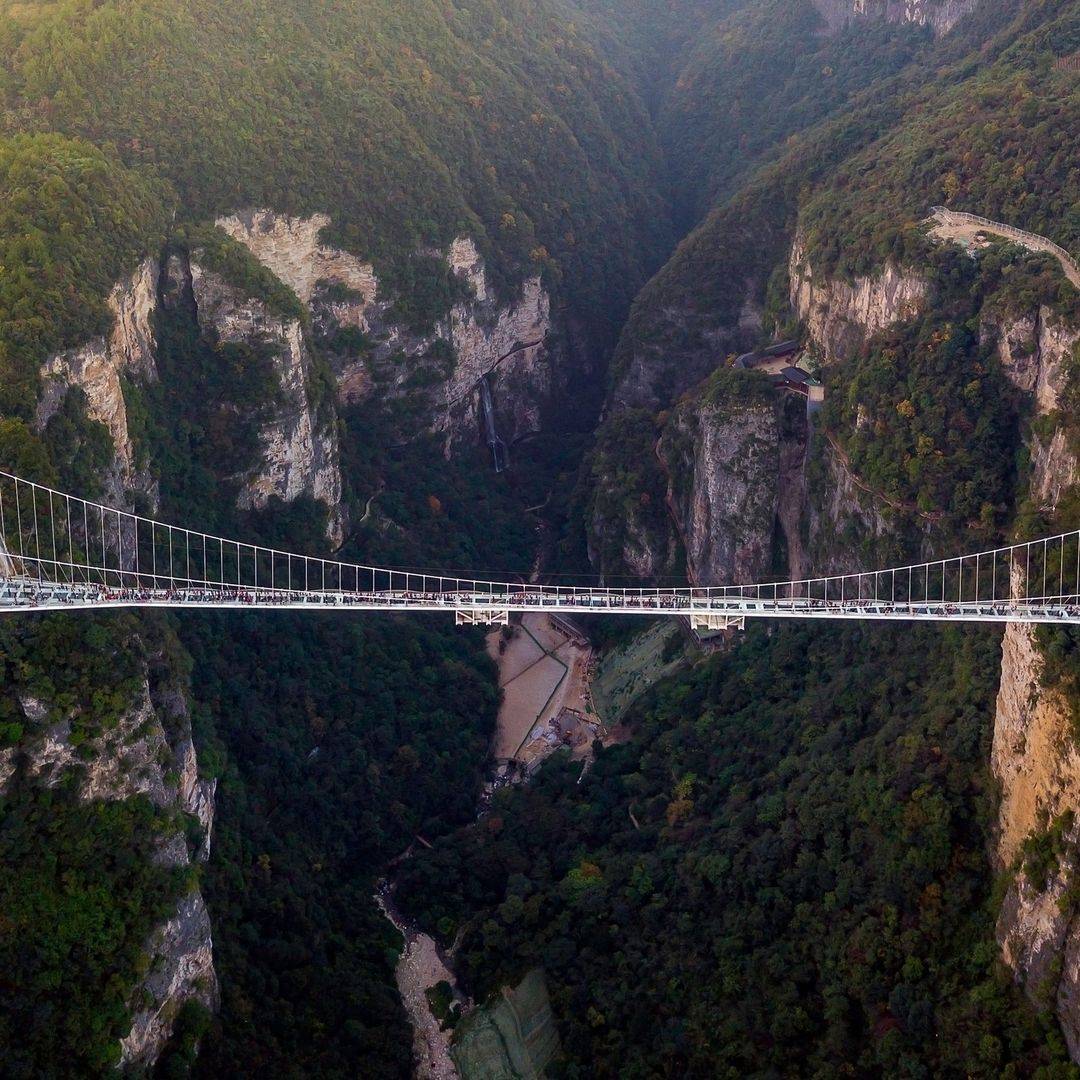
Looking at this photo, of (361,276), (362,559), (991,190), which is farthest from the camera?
(361,276)

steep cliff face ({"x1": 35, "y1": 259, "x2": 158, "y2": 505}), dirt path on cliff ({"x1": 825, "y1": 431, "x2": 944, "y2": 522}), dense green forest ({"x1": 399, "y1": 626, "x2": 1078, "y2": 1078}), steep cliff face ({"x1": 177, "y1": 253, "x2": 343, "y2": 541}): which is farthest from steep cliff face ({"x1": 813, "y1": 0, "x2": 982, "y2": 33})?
steep cliff face ({"x1": 35, "y1": 259, "x2": 158, "y2": 505})

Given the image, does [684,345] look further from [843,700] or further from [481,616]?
[481,616]

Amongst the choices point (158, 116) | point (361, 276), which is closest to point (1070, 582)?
point (361, 276)

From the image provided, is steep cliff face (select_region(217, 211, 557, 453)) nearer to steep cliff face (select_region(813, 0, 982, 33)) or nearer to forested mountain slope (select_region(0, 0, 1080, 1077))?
forested mountain slope (select_region(0, 0, 1080, 1077))

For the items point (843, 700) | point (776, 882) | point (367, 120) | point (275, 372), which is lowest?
point (776, 882)

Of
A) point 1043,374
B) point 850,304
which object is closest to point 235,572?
point 850,304

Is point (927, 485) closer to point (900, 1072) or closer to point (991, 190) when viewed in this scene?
point (991, 190)

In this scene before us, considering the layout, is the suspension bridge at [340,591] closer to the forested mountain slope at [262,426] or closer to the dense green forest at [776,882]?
the forested mountain slope at [262,426]
